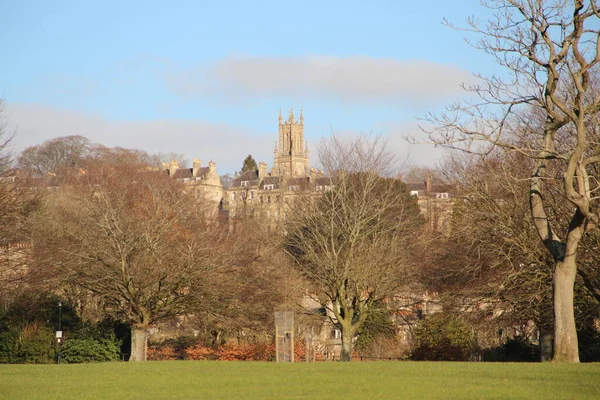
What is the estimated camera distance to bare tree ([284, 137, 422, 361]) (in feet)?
130

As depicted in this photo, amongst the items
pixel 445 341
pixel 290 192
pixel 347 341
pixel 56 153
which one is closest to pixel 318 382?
pixel 347 341

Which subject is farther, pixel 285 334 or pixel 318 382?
pixel 285 334

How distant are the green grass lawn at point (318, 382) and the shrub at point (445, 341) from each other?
1793 centimetres

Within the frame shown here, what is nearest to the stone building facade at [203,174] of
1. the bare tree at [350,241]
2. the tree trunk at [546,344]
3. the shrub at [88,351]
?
the bare tree at [350,241]

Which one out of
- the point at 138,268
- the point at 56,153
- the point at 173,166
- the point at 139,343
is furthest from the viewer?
the point at 173,166

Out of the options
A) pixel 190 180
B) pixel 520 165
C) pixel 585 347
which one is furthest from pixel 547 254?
pixel 190 180

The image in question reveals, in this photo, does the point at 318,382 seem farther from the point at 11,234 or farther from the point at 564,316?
the point at 11,234

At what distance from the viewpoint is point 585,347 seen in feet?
99.5

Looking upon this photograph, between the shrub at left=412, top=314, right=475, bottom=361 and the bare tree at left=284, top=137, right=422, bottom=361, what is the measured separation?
2689 millimetres

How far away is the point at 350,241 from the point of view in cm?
4150

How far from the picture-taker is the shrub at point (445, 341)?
124 ft

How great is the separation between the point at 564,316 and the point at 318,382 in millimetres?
7866

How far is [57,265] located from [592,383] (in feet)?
91.8

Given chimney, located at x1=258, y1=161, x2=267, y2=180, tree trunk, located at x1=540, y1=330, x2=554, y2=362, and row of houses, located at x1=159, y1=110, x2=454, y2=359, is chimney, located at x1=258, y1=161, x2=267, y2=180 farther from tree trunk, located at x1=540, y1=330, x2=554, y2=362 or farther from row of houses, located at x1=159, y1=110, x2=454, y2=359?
tree trunk, located at x1=540, y1=330, x2=554, y2=362
